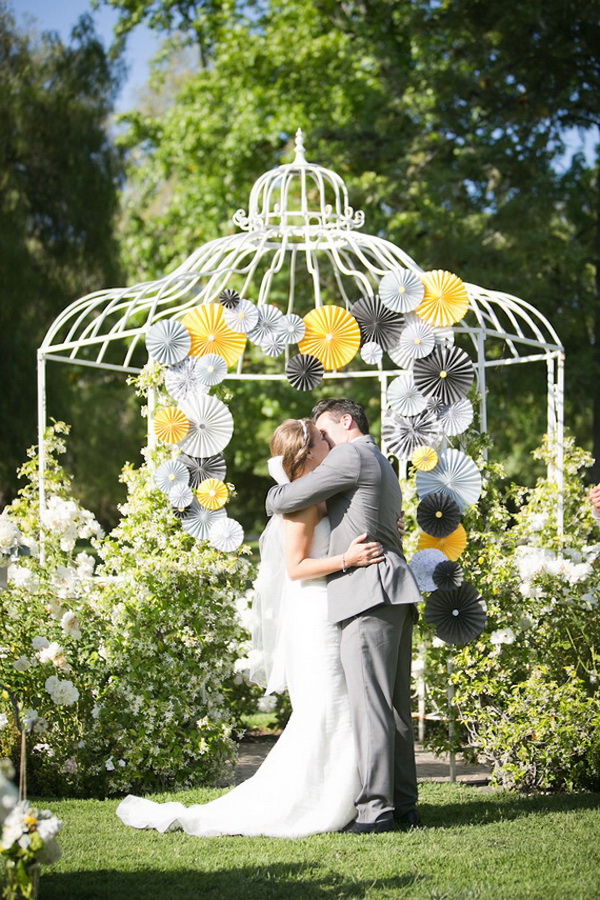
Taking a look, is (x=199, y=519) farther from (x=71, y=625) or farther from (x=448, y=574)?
(x=448, y=574)

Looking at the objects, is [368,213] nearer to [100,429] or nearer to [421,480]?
[100,429]

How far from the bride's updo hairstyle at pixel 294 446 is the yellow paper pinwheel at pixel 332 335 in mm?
1295

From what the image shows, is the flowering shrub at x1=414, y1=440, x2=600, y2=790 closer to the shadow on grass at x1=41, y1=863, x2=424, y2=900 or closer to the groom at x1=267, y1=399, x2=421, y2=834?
the groom at x1=267, y1=399, x2=421, y2=834

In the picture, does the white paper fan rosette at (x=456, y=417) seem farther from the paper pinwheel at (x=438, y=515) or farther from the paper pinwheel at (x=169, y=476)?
the paper pinwheel at (x=169, y=476)

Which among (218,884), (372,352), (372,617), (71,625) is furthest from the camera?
(372,352)

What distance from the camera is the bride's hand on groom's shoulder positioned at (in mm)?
4105

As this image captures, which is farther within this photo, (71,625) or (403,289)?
(403,289)

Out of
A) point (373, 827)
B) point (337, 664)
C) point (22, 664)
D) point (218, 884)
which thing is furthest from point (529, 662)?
point (22, 664)

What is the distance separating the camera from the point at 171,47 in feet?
59.3

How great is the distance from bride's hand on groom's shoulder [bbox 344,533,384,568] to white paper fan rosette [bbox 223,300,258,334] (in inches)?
70.9

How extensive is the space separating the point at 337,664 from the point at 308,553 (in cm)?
46

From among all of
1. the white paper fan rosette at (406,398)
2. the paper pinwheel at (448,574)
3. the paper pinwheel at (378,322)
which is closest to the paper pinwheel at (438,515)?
the paper pinwheel at (448,574)

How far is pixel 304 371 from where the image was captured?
6.01 meters

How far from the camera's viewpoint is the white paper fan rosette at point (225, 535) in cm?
522
